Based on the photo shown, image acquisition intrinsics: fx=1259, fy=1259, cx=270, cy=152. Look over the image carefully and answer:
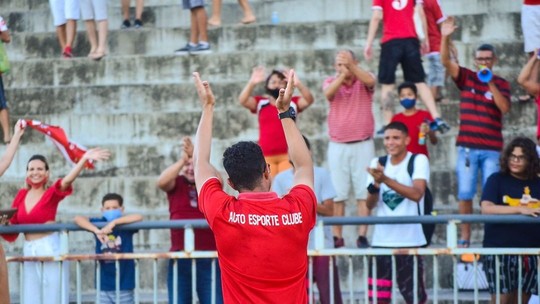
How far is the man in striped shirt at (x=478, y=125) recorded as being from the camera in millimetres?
11523

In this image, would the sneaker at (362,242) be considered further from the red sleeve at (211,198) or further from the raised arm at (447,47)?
the red sleeve at (211,198)

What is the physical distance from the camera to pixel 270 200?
6.62 m

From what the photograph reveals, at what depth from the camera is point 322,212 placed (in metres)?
10.4

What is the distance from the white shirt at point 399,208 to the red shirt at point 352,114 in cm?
138

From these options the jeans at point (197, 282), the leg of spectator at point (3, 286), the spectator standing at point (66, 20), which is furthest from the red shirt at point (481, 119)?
the leg of spectator at point (3, 286)

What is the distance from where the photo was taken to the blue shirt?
32.6 feet

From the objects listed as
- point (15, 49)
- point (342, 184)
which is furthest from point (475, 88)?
point (15, 49)

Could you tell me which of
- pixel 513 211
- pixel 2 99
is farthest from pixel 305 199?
pixel 2 99

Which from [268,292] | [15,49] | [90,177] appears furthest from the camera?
[15,49]

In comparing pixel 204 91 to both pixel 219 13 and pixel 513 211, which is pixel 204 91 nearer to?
pixel 513 211

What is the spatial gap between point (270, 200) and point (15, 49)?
9.53 metres

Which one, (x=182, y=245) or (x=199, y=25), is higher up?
(x=199, y=25)

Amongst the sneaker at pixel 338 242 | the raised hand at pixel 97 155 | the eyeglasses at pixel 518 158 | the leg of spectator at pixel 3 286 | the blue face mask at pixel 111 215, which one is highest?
the raised hand at pixel 97 155

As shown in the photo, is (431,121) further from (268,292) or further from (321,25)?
(268,292)
